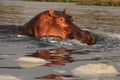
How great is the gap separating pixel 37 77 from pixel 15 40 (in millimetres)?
4115

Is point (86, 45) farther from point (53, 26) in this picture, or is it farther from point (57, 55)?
point (57, 55)

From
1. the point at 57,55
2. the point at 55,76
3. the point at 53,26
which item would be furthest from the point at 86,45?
the point at 55,76

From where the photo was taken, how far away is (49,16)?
9703mm

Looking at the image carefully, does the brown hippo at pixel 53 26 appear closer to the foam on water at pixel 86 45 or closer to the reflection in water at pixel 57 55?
the foam on water at pixel 86 45

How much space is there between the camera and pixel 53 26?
Result: 9.48 metres

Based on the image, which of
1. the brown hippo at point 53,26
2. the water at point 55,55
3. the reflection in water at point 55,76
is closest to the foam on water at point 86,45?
the water at point 55,55

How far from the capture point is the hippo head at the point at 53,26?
9.22 meters

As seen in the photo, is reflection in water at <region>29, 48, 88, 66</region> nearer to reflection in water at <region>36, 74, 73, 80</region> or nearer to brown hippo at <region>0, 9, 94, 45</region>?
reflection in water at <region>36, 74, 73, 80</region>

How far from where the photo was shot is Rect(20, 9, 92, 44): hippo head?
9219mm

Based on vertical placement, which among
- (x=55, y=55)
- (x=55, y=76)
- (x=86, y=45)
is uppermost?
(x=55, y=76)

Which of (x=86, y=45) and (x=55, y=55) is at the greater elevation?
(x=55, y=55)

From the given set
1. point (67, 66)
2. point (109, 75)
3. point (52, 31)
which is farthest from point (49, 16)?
point (109, 75)

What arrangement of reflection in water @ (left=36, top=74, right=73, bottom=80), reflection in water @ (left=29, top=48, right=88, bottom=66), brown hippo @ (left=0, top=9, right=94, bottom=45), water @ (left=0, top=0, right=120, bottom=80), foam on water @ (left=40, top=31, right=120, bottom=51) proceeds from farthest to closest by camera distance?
1. brown hippo @ (left=0, top=9, right=94, bottom=45)
2. foam on water @ (left=40, top=31, right=120, bottom=51)
3. reflection in water @ (left=29, top=48, right=88, bottom=66)
4. water @ (left=0, top=0, right=120, bottom=80)
5. reflection in water @ (left=36, top=74, right=73, bottom=80)

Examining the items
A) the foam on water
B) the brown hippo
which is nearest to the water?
the foam on water
